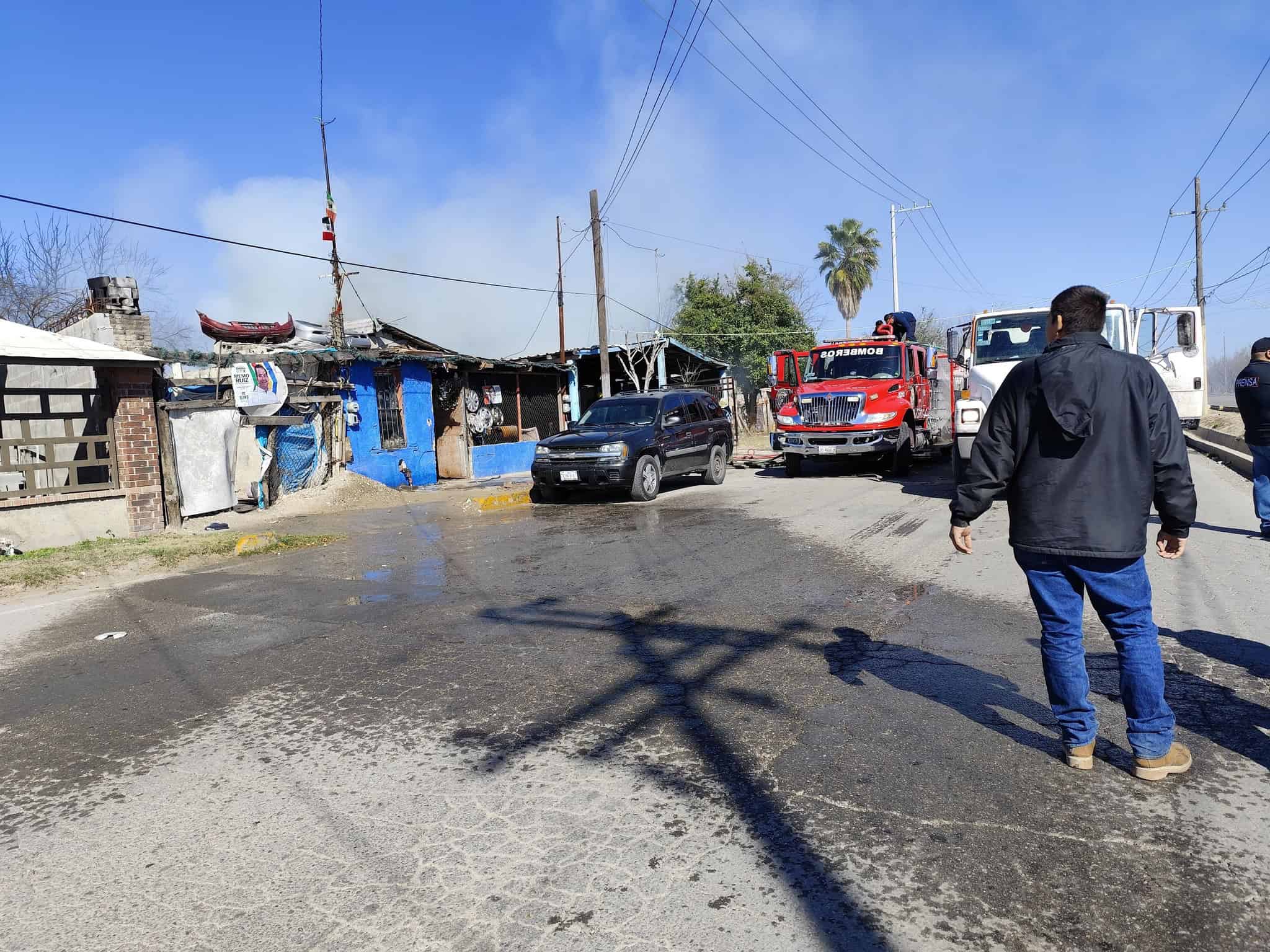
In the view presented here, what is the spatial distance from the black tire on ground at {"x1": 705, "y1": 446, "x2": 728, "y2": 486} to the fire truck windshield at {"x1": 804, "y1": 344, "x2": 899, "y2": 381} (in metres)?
2.23

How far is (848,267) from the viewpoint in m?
47.7

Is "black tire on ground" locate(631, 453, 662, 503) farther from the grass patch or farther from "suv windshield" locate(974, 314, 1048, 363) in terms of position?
"suv windshield" locate(974, 314, 1048, 363)

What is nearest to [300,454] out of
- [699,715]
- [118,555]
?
[118,555]

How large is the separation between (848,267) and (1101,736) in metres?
46.7

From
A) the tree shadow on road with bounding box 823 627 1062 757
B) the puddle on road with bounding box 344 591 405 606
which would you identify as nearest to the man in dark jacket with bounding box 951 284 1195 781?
the tree shadow on road with bounding box 823 627 1062 757

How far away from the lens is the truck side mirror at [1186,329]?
1178 centimetres

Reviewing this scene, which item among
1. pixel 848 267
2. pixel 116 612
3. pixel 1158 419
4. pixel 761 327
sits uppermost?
pixel 848 267

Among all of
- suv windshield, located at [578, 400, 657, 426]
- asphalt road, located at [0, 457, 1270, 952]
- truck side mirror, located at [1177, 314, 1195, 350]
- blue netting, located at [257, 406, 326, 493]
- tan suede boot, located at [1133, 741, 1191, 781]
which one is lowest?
asphalt road, located at [0, 457, 1270, 952]

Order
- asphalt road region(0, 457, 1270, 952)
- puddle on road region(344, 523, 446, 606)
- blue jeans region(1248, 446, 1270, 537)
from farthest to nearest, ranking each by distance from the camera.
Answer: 1. blue jeans region(1248, 446, 1270, 537)
2. puddle on road region(344, 523, 446, 606)
3. asphalt road region(0, 457, 1270, 952)

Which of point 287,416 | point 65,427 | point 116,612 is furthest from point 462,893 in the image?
point 287,416

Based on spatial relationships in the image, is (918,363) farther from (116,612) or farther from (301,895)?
(301,895)

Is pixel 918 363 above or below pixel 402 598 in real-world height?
above

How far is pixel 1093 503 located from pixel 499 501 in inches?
483

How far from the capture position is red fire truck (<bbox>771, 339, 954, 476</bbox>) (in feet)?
50.7
